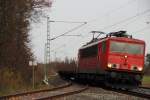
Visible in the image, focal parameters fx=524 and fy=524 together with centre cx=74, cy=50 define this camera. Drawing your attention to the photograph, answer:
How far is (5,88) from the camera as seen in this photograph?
3219cm

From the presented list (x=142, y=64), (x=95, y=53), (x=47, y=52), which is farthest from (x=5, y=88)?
(x=47, y=52)

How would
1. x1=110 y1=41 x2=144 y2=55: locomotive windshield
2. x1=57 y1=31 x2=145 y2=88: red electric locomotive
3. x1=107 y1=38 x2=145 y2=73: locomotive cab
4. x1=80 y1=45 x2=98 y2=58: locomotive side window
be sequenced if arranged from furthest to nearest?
x1=80 y1=45 x2=98 y2=58: locomotive side window
x1=110 y1=41 x2=144 y2=55: locomotive windshield
x1=107 y1=38 x2=145 y2=73: locomotive cab
x1=57 y1=31 x2=145 y2=88: red electric locomotive

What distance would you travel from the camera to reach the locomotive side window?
3404cm

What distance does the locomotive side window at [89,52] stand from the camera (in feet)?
112

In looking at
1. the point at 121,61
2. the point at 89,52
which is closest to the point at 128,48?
the point at 121,61

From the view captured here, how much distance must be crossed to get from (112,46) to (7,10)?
10533mm

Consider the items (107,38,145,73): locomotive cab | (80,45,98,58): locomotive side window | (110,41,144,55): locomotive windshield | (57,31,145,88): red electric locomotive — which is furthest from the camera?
(80,45,98,58): locomotive side window

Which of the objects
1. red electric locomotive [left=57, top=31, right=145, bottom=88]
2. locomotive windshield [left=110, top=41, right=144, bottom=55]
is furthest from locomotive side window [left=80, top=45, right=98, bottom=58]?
locomotive windshield [left=110, top=41, right=144, bottom=55]

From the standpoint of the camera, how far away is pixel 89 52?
121ft

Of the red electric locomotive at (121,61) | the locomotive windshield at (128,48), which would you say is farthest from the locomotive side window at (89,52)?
the locomotive windshield at (128,48)

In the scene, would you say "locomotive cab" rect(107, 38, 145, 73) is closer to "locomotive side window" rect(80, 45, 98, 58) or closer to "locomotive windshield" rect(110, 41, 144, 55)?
"locomotive windshield" rect(110, 41, 144, 55)

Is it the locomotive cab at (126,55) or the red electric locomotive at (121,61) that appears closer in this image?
the red electric locomotive at (121,61)

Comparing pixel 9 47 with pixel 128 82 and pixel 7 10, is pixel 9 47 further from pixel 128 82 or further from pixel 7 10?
pixel 128 82

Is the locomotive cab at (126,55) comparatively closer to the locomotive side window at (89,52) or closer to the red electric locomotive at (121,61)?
the red electric locomotive at (121,61)
